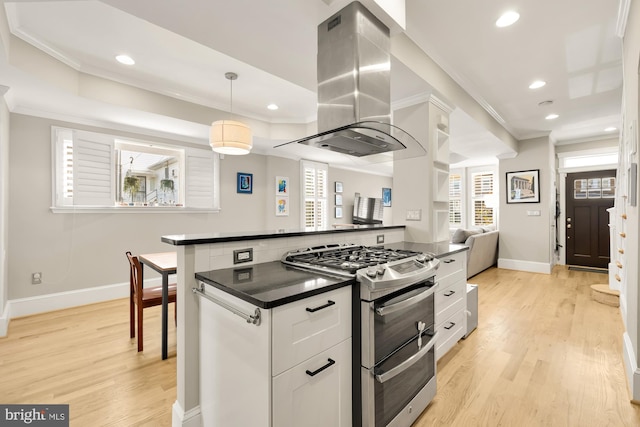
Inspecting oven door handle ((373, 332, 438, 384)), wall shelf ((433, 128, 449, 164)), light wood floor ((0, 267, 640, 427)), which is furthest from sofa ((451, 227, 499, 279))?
oven door handle ((373, 332, 438, 384))

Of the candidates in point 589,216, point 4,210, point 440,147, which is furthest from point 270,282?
point 589,216

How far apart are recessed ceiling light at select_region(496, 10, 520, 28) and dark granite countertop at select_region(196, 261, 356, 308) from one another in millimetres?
2419

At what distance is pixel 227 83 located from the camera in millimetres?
3441

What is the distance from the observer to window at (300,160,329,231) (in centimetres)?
604

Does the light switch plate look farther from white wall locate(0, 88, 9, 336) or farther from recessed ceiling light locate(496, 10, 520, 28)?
white wall locate(0, 88, 9, 336)

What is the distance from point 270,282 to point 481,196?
8.24 meters

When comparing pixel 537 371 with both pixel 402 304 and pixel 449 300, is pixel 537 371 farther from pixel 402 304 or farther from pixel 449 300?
pixel 402 304

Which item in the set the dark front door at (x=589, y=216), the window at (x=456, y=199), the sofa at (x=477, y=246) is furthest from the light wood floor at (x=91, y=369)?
the window at (x=456, y=199)

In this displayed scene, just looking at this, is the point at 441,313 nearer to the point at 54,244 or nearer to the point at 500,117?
the point at 500,117

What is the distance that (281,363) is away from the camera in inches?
42.1

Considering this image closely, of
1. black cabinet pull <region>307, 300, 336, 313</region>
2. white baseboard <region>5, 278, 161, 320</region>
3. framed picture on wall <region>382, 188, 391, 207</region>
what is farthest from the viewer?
framed picture on wall <region>382, 188, 391, 207</region>

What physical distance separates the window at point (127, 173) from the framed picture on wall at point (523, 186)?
5.75m

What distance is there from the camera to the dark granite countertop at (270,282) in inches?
Answer: 43.2

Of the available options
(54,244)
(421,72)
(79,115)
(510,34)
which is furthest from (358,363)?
(79,115)
